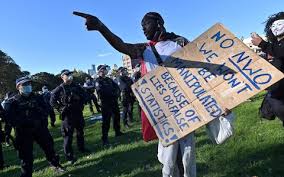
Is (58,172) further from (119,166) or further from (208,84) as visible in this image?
(208,84)

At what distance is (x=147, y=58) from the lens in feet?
18.6

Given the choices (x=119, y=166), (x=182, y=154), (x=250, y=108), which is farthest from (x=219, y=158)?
(x=250, y=108)

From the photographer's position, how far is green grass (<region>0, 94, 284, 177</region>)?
8.07m

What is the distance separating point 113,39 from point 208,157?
14.9 ft

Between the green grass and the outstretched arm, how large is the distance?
119 inches

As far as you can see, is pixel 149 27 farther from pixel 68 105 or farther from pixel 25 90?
pixel 68 105

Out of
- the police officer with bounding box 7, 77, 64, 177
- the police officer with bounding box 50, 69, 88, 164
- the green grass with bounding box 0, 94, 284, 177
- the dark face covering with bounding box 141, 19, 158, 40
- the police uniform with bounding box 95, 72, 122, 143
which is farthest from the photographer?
the police uniform with bounding box 95, 72, 122, 143

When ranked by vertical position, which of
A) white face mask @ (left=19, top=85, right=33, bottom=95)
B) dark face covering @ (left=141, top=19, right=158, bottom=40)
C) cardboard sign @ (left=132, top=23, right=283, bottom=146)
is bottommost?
cardboard sign @ (left=132, top=23, right=283, bottom=146)

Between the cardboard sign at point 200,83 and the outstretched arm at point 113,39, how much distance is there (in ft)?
1.11

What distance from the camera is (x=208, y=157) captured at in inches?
364

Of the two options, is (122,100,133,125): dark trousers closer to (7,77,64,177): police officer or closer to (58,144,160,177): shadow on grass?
(58,144,160,177): shadow on grass

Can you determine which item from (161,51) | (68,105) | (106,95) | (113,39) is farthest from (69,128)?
(113,39)

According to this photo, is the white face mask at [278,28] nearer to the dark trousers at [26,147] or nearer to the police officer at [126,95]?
the dark trousers at [26,147]

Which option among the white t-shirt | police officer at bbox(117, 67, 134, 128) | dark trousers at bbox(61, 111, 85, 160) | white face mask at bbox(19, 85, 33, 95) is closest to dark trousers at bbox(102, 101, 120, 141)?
dark trousers at bbox(61, 111, 85, 160)
